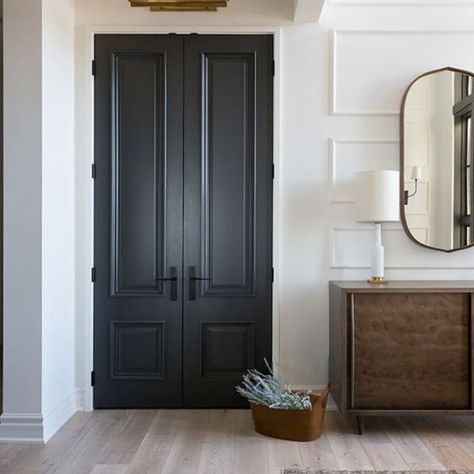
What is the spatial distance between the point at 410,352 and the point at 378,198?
0.93m

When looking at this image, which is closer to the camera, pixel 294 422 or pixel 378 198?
pixel 294 422

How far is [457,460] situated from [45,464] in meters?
2.12

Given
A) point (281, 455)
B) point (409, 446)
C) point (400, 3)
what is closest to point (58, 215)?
point (281, 455)

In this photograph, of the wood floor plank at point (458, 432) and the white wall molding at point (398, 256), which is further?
the white wall molding at point (398, 256)

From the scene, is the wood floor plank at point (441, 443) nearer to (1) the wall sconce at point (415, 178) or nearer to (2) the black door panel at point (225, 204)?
(2) the black door panel at point (225, 204)

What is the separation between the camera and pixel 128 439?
3.07m

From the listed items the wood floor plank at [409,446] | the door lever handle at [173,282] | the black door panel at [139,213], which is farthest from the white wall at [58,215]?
the wood floor plank at [409,446]

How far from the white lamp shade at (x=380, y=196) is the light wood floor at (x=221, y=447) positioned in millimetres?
1278

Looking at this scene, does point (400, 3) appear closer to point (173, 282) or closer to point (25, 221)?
point (173, 282)

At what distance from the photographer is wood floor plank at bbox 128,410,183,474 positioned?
2.70 metres

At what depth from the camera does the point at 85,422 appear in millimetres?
3359

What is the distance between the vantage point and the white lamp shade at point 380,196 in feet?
10.8

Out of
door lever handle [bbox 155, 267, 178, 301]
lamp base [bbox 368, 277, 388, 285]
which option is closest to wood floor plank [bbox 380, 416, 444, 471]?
lamp base [bbox 368, 277, 388, 285]

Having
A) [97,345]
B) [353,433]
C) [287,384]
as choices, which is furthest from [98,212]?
[353,433]
